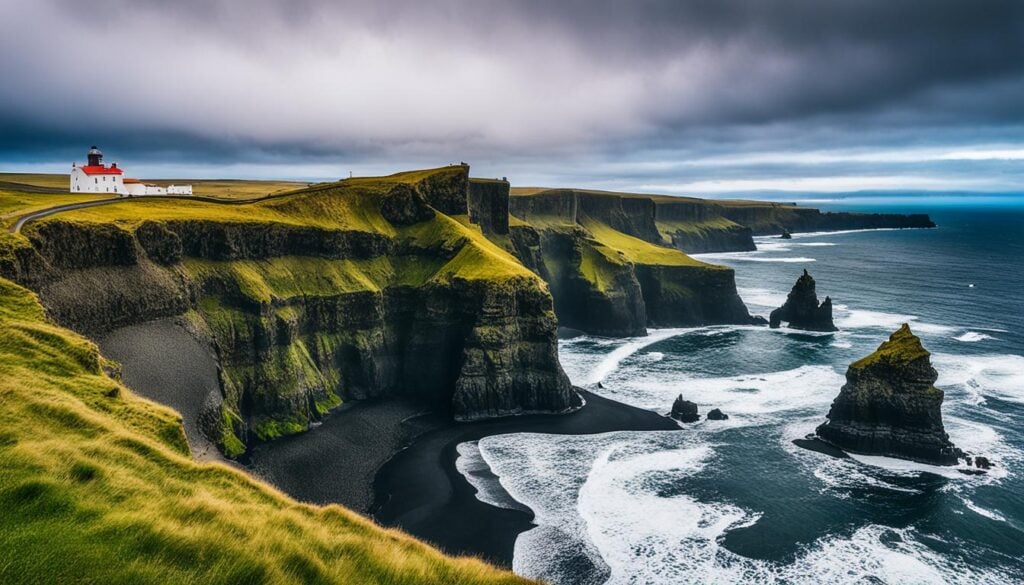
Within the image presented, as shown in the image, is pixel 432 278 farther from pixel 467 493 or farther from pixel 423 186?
pixel 467 493

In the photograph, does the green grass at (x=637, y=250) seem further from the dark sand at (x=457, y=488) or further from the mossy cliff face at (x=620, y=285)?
the dark sand at (x=457, y=488)

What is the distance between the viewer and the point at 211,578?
52.9ft

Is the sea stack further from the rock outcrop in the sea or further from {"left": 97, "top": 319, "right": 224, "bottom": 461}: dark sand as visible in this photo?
{"left": 97, "top": 319, "right": 224, "bottom": 461}: dark sand

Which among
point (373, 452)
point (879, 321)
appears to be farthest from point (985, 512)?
point (879, 321)

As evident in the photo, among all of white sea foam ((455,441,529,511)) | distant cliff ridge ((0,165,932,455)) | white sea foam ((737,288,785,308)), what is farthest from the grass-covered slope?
white sea foam ((737,288,785,308))

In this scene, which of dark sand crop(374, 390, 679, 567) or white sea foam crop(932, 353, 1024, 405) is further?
white sea foam crop(932, 353, 1024, 405)

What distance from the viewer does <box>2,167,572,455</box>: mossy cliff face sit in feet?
197

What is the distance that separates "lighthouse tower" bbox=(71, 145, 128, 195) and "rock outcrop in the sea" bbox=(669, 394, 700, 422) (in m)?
86.5

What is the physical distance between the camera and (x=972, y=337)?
111m

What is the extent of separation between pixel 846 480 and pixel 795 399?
81.6 ft

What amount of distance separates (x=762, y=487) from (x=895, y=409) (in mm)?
Result: 18289

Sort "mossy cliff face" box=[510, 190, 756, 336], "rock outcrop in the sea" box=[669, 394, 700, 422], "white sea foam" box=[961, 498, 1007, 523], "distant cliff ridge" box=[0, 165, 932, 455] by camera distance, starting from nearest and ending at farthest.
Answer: "white sea foam" box=[961, 498, 1007, 523] < "distant cliff ridge" box=[0, 165, 932, 455] < "rock outcrop in the sea" box=[669, 394, 700, 422] < "mossy cliff face" box=[510, 190, 756, 336]

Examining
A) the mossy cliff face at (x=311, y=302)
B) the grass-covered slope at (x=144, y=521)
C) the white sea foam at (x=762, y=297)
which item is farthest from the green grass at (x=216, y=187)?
the white sea foam at (x=762, y=297)

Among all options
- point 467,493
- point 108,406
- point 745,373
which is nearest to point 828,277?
point 745,373
